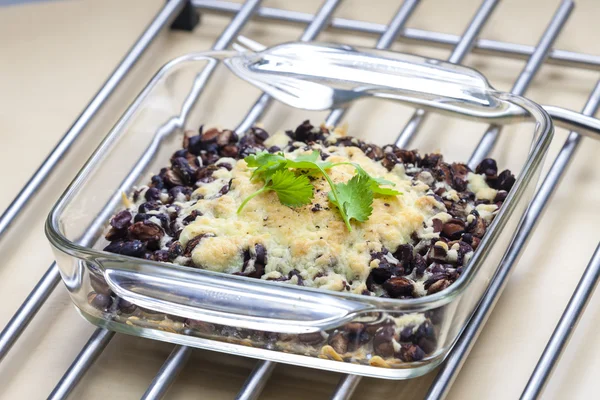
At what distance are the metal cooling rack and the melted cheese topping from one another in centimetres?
10

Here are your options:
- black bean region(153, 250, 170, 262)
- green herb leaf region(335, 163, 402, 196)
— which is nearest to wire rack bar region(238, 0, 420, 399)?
green herb leaf region(335, 163, 402, 196)

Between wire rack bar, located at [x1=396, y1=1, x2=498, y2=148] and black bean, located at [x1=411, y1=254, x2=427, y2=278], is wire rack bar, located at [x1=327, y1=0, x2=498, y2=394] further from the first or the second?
Answer: black bean, located at [x1=411, y1=254, x2=427, y2=278]

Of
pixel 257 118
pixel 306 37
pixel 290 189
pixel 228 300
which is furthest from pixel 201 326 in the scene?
pixel 306 37

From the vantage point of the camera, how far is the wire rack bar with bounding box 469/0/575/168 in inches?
44.6

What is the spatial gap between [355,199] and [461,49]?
443mm

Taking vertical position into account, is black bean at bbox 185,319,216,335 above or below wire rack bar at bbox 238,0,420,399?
below

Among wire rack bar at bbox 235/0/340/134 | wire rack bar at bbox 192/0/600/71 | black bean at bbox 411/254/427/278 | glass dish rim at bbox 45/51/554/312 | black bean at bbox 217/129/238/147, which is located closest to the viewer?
glass dish rim at bbox 45/51/554/312

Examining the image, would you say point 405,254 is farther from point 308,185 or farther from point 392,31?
point 392,31

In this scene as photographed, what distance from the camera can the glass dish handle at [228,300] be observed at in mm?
835

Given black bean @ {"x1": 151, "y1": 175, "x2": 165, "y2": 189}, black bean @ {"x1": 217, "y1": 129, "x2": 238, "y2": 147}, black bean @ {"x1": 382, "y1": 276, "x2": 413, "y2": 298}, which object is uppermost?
black bean @ {"x1": 217, "y1": 129, "x2": 238, "y2": 147}

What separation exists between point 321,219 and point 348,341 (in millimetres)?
149

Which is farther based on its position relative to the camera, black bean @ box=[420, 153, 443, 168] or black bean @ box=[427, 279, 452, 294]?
black bean @ box=[420, 153, 443, 168]

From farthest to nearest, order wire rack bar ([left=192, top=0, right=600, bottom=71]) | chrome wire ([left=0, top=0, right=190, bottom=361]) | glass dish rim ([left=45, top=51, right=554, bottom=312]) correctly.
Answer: wire rack bar ([left=192, top=0, right=600, bottom=71]) < chrome wire ([left=0, top=0, right=190, bottom=361]) < glass dish rim ([left=45, top=51, right=554, bottom=312])

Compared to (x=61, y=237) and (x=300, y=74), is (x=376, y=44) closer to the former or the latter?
(x=300, y=74)
